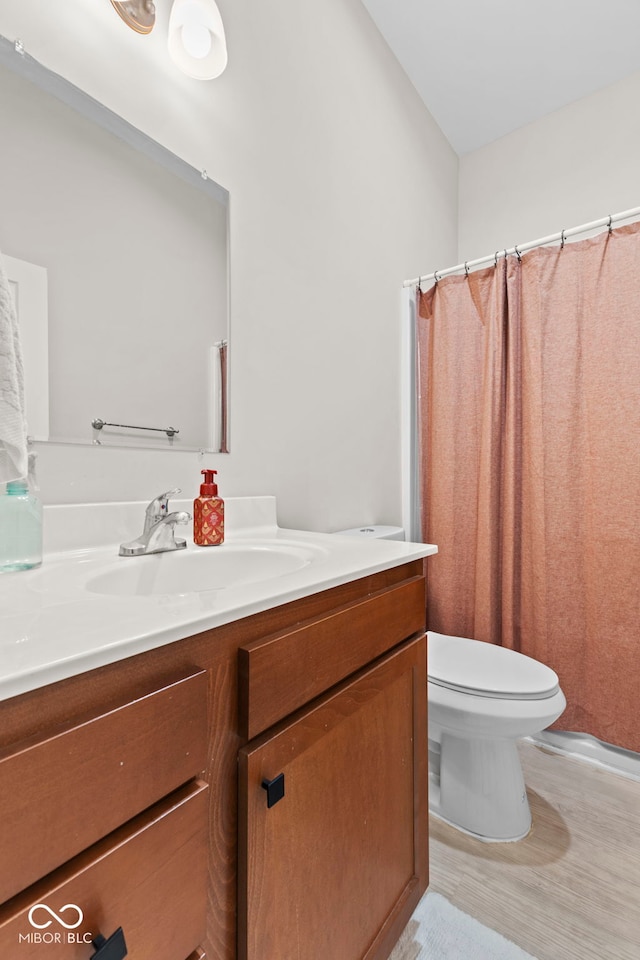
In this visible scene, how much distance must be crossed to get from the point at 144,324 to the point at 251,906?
1002 mm

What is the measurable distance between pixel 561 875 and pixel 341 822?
0.82 metres

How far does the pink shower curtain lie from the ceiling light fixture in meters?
1.11

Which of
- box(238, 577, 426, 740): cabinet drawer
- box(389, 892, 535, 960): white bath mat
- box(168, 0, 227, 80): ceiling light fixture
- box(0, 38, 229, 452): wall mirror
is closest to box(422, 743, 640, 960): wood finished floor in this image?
Answer: box(389, 892, 535, 960): white bath mat

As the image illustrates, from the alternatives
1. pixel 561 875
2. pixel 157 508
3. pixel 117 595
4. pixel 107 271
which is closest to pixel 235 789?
pixel 117 595

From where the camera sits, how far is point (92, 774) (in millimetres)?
372

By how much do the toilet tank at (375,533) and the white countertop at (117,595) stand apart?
1.38 ft

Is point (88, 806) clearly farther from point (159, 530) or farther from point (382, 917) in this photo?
point (382, 917)

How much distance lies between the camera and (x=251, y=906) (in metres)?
0.54

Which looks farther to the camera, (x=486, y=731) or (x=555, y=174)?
(x=555, y=174)

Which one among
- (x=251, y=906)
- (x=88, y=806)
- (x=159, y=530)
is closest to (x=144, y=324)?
(x=159, y=530)

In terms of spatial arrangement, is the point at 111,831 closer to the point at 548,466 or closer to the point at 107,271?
the point at 107,271

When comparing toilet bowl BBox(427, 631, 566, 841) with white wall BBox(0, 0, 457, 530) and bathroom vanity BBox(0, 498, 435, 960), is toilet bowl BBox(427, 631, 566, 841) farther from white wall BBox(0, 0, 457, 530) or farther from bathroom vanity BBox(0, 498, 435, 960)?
white wall BBox(0, 0, 457, 530)

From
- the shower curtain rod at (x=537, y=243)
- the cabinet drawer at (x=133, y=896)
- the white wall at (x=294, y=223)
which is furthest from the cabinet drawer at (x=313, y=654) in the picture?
the shower curtain rod at (x=537, y=243)

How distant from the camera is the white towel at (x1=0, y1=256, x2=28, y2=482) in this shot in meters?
0.58
